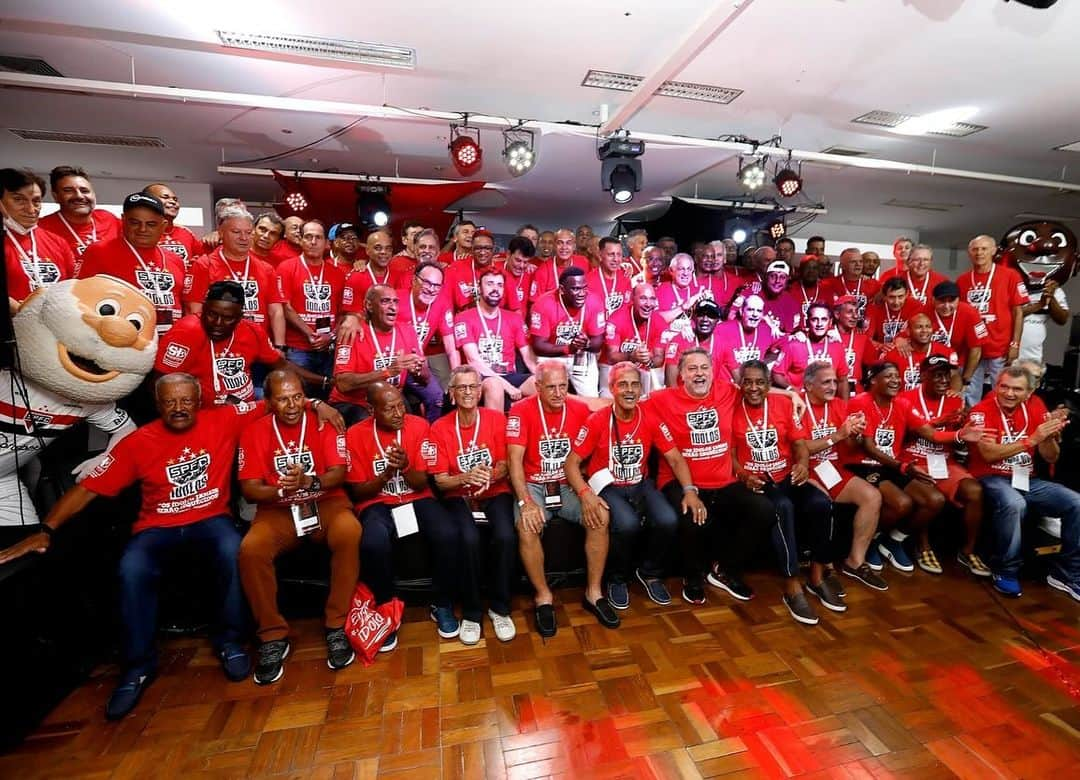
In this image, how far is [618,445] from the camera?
299 centimetres

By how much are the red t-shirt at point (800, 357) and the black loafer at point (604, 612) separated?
2.55 metres

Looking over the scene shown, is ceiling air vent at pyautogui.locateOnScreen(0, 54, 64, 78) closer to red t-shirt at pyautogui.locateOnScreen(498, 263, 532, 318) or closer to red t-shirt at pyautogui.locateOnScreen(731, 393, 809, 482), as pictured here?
red t-shirt at pyautogui.locateOnScreen(498, 263, 532, 318)

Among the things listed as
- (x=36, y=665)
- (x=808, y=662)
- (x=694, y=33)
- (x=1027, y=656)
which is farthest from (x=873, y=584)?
(x=36, y=665)

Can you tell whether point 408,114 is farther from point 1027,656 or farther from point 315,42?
point 1027,656

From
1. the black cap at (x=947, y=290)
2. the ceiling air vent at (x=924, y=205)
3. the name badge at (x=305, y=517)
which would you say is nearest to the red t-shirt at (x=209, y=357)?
the name badge at (x=305, y=517)

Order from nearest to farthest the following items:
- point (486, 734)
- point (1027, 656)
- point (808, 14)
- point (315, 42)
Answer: point (486, 734), point (1027, 656), point (808, 14), point (315, 42)

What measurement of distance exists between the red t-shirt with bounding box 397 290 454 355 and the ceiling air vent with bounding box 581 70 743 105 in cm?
234

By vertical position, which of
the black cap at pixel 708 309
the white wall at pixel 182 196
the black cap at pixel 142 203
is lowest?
the black cap at pixel 708 309

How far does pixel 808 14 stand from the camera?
10.9 ft

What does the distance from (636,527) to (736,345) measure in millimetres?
2078

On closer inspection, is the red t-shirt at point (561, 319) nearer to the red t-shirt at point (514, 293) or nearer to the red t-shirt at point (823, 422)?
the red t-shirt at point (514, 293)

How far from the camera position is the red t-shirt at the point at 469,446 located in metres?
2.77

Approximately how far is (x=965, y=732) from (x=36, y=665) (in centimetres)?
373

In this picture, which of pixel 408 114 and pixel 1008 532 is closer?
pixel 1008 532
